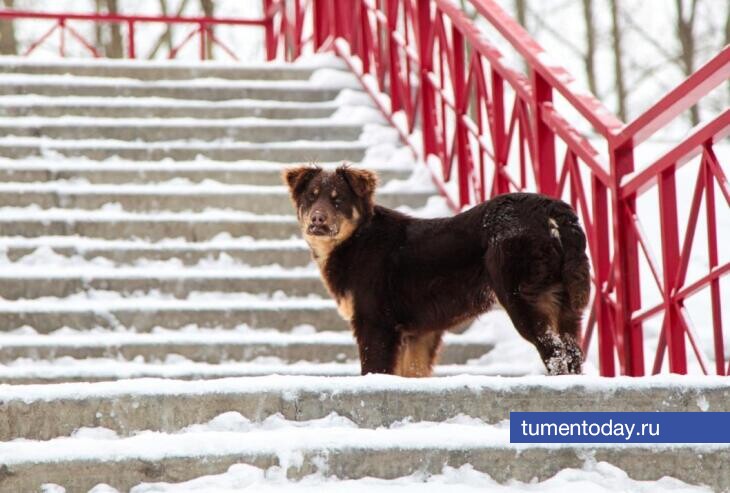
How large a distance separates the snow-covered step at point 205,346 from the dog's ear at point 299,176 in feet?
3.77

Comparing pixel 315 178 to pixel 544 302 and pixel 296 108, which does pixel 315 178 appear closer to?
pixel 544 302

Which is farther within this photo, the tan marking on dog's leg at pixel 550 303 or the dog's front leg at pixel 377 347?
the dog's front leg at pixel 377 347

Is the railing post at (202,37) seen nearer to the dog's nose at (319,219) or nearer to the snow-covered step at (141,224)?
the snow-covered step at (141,224)

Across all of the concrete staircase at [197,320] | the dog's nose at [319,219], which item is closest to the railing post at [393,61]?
the concrete staircase at [197,320]

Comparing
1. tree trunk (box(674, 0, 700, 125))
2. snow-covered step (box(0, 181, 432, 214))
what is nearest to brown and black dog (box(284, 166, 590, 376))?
snow-covered step (box(0, 181, 432, 214))

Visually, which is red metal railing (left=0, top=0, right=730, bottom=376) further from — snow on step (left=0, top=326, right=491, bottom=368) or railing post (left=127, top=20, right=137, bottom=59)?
railing post (left=127, top=20, right=137, bottom=59)

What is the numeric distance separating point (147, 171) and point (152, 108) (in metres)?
1.30

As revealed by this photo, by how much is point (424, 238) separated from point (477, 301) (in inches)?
16.5

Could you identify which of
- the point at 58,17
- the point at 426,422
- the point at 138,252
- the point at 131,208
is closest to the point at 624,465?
the point at 426,422

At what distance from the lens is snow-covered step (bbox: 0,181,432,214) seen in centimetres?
878

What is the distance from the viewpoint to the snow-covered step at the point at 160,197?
8781mm

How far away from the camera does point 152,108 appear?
10.5m

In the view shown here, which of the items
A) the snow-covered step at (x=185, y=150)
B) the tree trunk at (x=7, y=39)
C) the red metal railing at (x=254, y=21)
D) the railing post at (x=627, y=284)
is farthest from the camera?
the tree trunk at (x=7, y=39)

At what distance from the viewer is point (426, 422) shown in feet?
14.3
